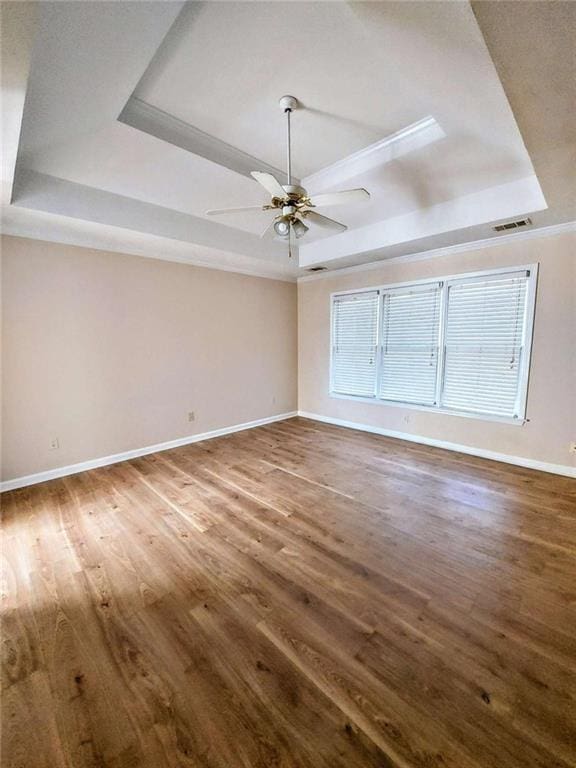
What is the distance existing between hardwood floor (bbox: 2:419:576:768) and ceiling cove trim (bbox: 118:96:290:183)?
9.59 ft

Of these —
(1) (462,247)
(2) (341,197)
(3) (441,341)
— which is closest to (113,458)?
(2) (341,197)

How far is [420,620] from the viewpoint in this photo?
1.60 m

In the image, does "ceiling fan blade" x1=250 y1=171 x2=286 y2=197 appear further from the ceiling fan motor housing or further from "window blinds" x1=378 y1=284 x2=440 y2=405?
"window blinds" x1=378 y1=284 x2=440 y2=405

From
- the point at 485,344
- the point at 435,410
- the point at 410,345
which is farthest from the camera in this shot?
the point at 410,345

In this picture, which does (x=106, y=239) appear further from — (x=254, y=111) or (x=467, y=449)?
(x=467, y=449)

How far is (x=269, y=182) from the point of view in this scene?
6.73 feet

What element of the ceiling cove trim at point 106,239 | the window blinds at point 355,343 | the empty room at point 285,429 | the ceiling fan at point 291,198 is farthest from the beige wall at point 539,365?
the ceiling cove trim at point 106,239

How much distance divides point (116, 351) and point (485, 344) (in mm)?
4294

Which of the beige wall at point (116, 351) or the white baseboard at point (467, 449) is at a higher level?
the beige wall at point (116, 351)

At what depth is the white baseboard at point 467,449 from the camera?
3301 mm

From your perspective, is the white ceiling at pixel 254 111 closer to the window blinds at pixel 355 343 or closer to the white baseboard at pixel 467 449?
the window blinds at pixel 355 343

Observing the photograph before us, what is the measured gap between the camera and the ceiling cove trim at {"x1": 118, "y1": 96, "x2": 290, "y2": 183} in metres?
2.15

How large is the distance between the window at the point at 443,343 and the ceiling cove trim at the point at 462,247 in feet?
1.05

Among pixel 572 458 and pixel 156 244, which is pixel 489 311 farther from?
pixel 156 244
